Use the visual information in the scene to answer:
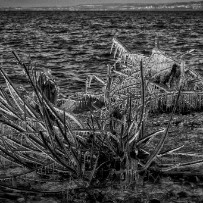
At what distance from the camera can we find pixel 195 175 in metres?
3.90

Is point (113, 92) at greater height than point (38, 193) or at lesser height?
greater

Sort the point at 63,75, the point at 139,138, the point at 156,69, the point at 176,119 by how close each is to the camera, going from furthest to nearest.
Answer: the point at 63,75
the point at 156,69
the point at 176,119
the point at 139,138

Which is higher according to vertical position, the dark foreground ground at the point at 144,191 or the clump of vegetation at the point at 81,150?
the clump of vegetation at the point at 81,150

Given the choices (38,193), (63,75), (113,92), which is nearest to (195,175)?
(38,193)

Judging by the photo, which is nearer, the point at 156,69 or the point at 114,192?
the point at 114,192

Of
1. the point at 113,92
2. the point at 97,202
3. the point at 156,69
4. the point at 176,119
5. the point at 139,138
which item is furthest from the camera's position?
the point at 156,69

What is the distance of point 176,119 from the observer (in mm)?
6234

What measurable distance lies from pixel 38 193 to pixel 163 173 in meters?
1.29

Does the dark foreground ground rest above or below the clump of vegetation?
below

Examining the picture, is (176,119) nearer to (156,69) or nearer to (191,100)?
(191,100)

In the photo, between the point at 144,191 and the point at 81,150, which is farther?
the point at 81,150

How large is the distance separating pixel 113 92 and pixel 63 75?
7.61 meters

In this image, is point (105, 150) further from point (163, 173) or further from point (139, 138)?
point (163, 173)

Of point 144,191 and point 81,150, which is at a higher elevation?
point 81,150
